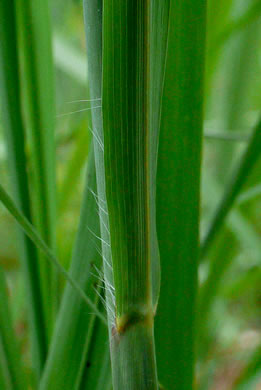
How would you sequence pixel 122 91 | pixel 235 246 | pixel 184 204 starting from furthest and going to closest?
pixel 235 246
pixel 184 204
pixel 122 91

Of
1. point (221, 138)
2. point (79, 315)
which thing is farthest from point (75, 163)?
point (79, 315)

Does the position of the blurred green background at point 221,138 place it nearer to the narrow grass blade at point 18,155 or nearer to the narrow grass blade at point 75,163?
the narrow grass blade at point 75,163

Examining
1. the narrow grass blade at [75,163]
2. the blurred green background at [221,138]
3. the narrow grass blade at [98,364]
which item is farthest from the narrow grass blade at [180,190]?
the narrow grass blade at [75,163]

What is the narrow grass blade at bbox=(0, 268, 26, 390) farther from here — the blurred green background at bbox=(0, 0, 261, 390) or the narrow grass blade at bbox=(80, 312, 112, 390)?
the blurred green background at bbox=(0, 0, 261, 390)

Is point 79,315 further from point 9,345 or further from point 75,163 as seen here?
point 75,163

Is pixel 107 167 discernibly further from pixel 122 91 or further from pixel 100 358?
pixel 100 358

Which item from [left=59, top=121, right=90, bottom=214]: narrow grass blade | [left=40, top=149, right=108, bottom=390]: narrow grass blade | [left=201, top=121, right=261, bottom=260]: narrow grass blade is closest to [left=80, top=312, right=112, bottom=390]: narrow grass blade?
[left=40, top=149, right=108, bottom=390]: narrow grass blade

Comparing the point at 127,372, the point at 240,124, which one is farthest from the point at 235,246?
the point at 127,372
